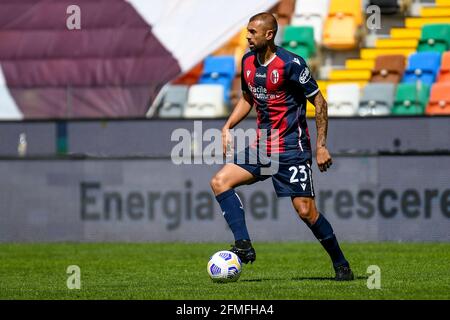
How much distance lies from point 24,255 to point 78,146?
362 centimetres

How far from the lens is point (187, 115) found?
1858 centimetres

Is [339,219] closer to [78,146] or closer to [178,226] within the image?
→ [178,226]

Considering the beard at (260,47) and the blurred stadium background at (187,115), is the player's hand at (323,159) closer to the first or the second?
the beard at (260,47)

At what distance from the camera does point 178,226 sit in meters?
15.6

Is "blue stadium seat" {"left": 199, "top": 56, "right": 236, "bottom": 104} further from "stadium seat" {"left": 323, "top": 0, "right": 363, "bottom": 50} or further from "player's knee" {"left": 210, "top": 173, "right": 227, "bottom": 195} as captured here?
"player's knee" {"left": 210, "top": 173, "right": 227, "bottom": 195}

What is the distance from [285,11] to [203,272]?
1128cm

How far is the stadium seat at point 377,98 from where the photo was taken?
17969 mm

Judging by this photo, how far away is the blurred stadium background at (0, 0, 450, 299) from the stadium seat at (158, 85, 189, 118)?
2 cm

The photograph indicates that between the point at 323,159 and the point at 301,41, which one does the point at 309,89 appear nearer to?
the point at 323,159

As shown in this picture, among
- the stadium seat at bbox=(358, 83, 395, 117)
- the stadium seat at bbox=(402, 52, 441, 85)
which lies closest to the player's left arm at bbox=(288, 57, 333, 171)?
the stadium seat at bbox=(358, 83, 395, 117)

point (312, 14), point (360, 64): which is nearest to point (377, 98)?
point (360, 64)

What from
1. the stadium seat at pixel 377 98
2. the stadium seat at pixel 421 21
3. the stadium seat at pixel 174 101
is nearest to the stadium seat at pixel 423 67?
the stadium seat at pixel 377 98
